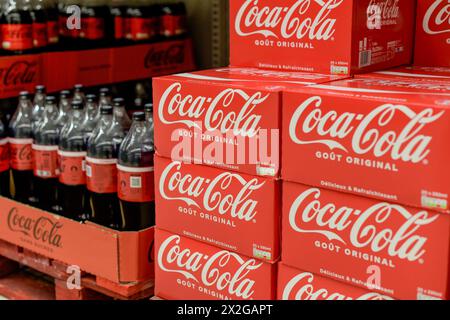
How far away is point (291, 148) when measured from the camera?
153cm

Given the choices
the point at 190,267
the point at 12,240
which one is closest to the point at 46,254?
the point at 12,240

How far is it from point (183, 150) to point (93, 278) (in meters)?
0.75

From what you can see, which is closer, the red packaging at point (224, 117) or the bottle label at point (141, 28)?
the red packaging at point (224, 117)

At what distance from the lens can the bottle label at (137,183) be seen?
2.02m

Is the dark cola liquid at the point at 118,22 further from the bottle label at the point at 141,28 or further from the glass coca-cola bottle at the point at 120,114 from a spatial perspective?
the glass coca-cola bottle at the point at 120,114

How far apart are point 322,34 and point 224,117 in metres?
0.39

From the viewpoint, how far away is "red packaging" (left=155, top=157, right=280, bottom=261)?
1600 millimetres

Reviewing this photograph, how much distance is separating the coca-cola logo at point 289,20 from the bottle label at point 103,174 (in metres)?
0.62

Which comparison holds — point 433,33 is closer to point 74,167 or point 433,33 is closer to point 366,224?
point 366,224

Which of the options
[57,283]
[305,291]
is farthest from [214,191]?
[57,283]

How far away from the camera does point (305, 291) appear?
157 centimetres

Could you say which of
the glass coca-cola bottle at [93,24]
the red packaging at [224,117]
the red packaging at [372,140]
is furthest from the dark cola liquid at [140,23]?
the red packaging at [372,140]

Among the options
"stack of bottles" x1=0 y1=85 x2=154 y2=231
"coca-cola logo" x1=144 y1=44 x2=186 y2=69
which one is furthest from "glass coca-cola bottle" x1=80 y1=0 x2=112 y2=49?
"stack of bottles" x1=0 y1=85 x2=154 y2=231

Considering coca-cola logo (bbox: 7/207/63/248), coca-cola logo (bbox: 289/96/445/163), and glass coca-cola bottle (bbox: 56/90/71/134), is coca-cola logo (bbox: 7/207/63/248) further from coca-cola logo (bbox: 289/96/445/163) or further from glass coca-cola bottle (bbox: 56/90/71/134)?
coca-cola logo (bbox: 289/96/445/163)
